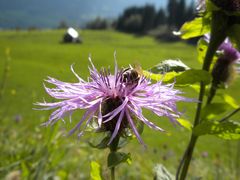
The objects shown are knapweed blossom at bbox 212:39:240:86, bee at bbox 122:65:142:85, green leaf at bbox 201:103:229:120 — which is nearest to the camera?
bee at bbox 122:65:142:85

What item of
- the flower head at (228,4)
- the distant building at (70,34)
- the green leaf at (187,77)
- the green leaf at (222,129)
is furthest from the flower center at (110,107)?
Result: the distant building at (70,34)

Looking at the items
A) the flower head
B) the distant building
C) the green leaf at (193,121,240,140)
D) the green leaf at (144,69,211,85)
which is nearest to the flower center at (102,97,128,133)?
the green leaf at (144,69,211,85)

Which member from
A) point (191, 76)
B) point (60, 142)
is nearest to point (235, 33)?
point (191, 76)

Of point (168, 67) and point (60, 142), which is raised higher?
point (168, 67)

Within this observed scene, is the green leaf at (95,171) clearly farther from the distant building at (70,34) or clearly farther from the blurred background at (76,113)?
the distant building at (70,34)

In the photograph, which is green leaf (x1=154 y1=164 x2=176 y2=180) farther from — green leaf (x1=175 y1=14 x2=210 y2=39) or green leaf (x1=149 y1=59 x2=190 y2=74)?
green leaf (x1=175 y1=14 x2=210 y2=39)

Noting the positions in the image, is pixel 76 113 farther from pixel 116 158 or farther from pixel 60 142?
pixel 116 158
